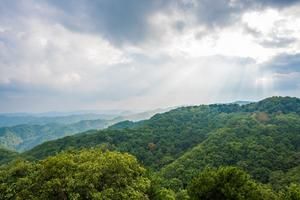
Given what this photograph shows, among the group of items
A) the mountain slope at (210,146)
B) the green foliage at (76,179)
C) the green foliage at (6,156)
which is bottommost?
the green foliage at (6,156)

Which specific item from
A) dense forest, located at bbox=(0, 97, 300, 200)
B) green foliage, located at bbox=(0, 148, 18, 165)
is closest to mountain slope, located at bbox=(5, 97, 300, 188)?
dense forest, located at bbox=(0, 97, 300, 200)

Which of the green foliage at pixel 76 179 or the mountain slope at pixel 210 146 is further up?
the green foliage at pixel 76 179

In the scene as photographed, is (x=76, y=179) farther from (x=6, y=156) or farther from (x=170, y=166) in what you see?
(x=6, y=156)

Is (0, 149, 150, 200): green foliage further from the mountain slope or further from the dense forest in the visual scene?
the mountain slope

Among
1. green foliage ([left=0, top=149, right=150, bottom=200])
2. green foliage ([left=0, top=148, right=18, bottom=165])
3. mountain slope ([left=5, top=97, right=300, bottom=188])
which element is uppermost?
green foliage ([left=0, top=149, right=150, bottom=200])

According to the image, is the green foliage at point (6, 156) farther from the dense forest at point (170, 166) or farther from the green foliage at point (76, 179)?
the green foliage at point (76, 179)

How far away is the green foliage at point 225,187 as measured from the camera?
3978 cm

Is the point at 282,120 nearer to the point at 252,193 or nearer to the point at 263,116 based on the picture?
the point at 263,116

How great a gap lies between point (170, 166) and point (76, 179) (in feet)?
266

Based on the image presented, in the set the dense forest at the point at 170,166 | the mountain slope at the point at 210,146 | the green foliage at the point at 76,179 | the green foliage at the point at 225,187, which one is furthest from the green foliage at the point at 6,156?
the green foliage at the point at 225,187

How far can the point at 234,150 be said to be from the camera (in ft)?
379

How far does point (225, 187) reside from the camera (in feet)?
132

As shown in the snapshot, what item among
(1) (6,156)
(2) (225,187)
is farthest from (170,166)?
(1) (6,156)

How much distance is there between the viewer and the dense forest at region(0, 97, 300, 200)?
29.5 meters
